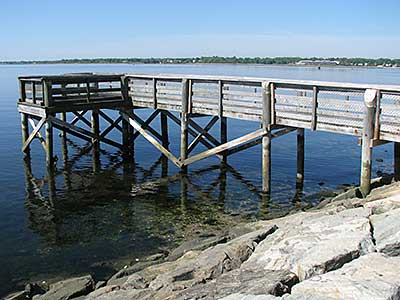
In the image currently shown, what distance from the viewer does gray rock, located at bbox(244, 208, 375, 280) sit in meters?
6.52

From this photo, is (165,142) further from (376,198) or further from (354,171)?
(376,198)

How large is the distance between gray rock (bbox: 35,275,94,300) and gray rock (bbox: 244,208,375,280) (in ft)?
9.93

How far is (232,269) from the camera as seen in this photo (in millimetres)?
7676

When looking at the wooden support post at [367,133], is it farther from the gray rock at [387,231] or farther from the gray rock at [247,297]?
the gray rock at [247,297]

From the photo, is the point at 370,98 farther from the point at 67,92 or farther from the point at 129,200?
the point at 67,92

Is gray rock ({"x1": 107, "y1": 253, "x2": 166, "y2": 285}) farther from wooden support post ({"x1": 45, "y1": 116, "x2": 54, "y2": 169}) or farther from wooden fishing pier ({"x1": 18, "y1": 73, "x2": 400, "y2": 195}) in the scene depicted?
wooden support post ({"x1": 45, "y1": 116, "x2": 54, "y2": 169})

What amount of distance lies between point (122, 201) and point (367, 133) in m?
7.35

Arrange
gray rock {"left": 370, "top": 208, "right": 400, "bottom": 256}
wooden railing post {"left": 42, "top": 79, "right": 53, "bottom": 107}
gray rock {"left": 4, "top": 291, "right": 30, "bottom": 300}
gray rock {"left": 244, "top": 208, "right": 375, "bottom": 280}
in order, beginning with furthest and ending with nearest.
Result: wooden railing post {"left": 42, "top": 79, "right": 53, "bottom": 107}, gray rock {"left": 4, "top": 291, "right": 30, "bottom": 300}, gray rock {"left": 370, "top": 208, "right": 400, "bottom": 256}, gray rock {"left": 244, "top": 208, "right": 375, "bottom": 280}

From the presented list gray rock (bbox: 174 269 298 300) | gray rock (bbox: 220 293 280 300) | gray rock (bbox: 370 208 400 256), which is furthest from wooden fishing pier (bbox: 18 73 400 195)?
gray rock (bbox: 220 293 280 300)

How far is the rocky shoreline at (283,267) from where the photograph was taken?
18.7 feet

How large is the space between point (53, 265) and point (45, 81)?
8999 mm

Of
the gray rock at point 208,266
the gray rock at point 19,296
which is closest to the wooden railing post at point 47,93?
the gray rock at point 19,296

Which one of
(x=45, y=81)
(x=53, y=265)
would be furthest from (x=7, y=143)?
(x=53, y=265)

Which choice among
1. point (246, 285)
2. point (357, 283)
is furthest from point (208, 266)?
point (357, 283)
